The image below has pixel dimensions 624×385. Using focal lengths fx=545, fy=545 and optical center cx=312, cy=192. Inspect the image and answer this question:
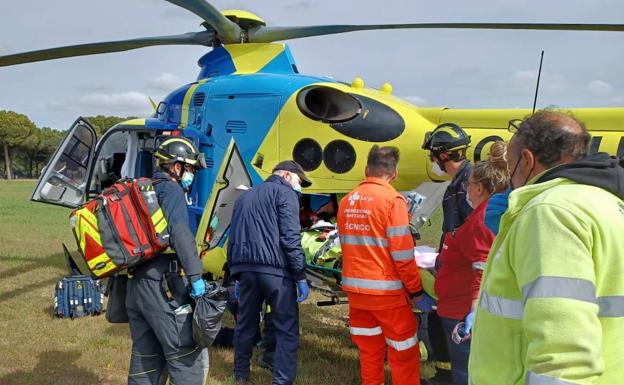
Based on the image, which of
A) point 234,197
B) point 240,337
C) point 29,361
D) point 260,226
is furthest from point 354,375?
point 29,361

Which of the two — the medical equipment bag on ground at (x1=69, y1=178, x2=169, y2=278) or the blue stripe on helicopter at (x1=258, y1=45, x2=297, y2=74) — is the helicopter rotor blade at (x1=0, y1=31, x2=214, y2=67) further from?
the medical equipment bag on ground at (x1=69, y1=178, x2=169, y2=278)

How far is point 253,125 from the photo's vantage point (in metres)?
5.73

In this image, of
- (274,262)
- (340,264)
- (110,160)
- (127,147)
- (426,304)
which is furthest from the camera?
(110,160)

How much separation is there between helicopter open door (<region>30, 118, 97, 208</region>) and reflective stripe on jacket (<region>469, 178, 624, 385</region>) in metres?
6.56

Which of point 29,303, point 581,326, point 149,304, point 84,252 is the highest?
point 581,326

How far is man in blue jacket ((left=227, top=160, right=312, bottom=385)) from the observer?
13.8 ft

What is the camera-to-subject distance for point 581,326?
128 cm

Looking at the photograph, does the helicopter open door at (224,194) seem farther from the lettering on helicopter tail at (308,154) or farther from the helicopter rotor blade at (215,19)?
the helicopter rotor blade at (215,19)

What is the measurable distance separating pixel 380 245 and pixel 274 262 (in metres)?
0.94

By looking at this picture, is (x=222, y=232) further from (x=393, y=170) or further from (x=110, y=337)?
(x=393, y=170)

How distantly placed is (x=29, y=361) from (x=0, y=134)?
5282cm

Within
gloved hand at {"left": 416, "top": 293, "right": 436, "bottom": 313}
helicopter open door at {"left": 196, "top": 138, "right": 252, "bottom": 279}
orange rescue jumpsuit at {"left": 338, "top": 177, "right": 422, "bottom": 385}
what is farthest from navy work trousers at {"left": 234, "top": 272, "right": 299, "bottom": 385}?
gloved hand at {"left": 416, "top": 293, "right": 436, "bottom": 313}

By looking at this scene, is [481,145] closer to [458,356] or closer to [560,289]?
[458,356]

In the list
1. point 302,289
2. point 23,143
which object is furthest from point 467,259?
point 23,143
